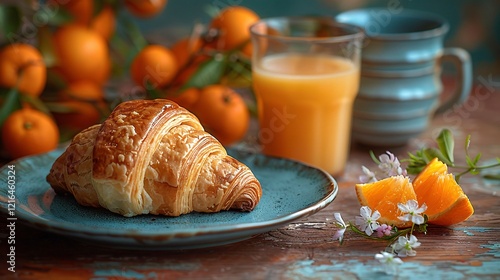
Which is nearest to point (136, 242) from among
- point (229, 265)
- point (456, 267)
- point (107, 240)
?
point (107, 240)

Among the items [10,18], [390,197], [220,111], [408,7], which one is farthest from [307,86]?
[408,7]

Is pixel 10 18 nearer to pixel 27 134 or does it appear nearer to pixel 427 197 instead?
pixel 27 134

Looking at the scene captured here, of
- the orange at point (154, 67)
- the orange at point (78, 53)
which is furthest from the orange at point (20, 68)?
the orange at point (154, 67)

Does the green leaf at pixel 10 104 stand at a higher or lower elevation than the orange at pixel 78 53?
lower

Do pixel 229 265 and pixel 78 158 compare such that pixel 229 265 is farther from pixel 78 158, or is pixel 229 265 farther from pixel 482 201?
pixel 482 201

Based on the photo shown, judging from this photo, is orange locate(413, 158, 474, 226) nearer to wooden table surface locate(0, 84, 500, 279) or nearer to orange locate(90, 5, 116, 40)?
wooden table surface locate(0, 84, 500, 279)

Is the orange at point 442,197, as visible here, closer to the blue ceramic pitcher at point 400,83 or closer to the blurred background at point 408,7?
the blue ceramic pitcher at point 400,83
